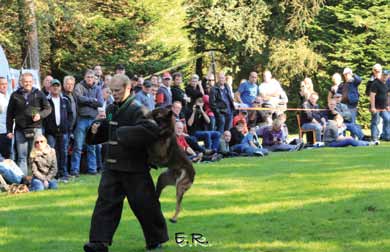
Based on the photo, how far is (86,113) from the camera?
15.5 metres

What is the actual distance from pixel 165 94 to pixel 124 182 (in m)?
9.57

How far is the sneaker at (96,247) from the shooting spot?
8188mm

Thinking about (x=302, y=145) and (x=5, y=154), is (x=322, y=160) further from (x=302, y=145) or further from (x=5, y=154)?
(x=5, y=154)

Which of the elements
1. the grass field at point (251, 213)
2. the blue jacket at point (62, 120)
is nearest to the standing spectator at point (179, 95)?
the grass field at point (251, 213)

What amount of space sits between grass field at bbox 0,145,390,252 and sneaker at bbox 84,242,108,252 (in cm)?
46

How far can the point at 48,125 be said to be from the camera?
14.5 metres

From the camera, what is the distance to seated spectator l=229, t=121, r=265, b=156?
18609 mm

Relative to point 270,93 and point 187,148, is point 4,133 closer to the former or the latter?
point 187,148

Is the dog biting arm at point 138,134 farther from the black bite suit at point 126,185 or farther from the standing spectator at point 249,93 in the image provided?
the standing spectator at point 249,93

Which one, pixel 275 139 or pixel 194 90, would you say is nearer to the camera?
pixel 194 90

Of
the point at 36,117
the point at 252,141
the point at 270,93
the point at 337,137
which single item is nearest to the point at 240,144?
the point at 252,141

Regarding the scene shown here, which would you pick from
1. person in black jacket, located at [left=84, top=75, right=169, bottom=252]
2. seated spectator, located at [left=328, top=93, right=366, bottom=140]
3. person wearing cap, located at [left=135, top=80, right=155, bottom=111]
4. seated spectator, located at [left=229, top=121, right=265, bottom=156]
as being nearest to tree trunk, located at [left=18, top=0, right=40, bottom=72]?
seated spectator, located at [left=229, top=121, right=265, bottom=156]

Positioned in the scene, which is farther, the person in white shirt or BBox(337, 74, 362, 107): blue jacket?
the person in white shirt

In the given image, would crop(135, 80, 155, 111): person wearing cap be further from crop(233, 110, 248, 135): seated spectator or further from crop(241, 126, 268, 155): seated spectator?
crop(233, 110, 248, 135): seated spectator
